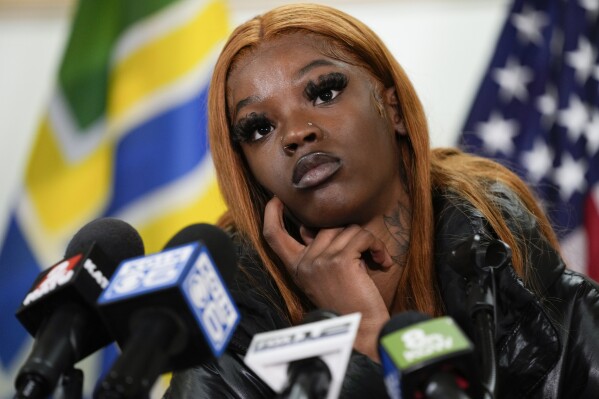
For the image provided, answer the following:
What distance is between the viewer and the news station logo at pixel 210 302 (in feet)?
3.24

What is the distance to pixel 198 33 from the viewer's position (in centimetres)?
315

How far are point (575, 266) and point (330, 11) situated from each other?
145 cm

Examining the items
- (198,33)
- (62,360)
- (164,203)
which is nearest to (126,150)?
(164,203)

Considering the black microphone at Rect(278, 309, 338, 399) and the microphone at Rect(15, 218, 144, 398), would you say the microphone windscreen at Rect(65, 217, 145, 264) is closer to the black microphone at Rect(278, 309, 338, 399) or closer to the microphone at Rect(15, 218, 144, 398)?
the microphone at Rect(15, 218, 144, 398)

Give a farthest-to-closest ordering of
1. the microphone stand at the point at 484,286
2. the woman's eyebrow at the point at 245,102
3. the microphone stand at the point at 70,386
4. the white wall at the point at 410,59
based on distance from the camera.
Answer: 1. the white wall at the point at 410,59
2. the woman's eyebrow at the point at 245,102
3. the microphone stand at the point at 484,286
4. the microphone stand at the point at 70,386

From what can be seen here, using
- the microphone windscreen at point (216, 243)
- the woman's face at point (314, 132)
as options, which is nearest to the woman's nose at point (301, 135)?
the woman's face at point (314, 132)

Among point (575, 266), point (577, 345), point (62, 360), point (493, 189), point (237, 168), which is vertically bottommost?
point (575, 266)

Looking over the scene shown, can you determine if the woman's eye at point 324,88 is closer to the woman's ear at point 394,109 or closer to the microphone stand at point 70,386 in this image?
the woman's ear at point 394,109

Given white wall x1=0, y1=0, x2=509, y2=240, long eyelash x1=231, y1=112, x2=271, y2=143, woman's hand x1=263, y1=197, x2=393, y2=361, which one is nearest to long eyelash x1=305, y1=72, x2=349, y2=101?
long eyelash x1=231, y1=112, x2=271, y2=143

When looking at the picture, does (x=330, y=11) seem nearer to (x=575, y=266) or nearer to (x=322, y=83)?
(x=322, y=83)

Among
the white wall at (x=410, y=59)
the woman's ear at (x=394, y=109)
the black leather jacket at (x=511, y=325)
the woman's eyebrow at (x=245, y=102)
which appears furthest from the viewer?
the white wall at (x=410, y=59)

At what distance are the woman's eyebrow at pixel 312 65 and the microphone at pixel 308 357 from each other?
0.80m

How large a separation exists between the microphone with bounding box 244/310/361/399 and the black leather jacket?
1.57ft

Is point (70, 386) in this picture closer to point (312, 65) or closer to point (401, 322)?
point (401, 322)
